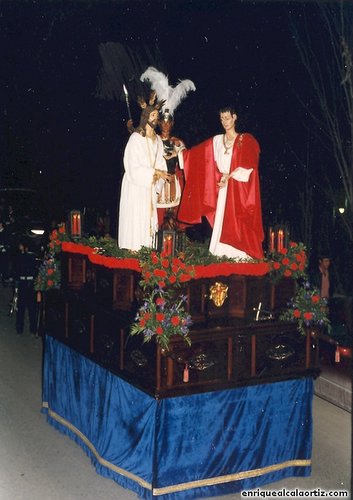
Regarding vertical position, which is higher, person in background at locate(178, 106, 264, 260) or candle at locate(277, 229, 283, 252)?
person in background at locate(178, 106, 264, 260)

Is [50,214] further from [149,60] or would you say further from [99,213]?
[149,60]

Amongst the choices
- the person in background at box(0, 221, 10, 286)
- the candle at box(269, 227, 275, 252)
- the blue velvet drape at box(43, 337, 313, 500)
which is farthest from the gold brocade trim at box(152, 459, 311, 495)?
the person in background at box(0, 221, 10, 286)

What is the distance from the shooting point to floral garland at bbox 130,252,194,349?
14.4 feet

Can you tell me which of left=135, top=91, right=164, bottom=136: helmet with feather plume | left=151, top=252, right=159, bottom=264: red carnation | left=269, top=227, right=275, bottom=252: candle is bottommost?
left=151, top=252, right=159, bottom=264: red carnation

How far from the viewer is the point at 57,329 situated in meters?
6.53

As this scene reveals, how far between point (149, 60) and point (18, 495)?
5.12 meters

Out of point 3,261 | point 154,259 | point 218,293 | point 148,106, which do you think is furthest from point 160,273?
point 3,261

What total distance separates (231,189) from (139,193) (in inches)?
35.5

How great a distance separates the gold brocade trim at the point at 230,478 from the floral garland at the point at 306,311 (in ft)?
4.07

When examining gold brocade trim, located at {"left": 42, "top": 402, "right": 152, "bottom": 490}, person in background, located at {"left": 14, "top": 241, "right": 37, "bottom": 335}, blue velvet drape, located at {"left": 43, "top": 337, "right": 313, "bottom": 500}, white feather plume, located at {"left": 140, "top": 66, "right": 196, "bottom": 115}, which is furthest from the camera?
person in background, located at {"left": 14, "top": 241, "right": 37, "bottom": 335}

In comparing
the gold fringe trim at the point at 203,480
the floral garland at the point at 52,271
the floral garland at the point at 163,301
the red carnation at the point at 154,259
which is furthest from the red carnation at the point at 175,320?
the floral garland at the point at 52,271

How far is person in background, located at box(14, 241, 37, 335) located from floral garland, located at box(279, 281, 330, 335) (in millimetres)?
6191

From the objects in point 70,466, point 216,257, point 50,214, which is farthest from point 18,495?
point 50,214

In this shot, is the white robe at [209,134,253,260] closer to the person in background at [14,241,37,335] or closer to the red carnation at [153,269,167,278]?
the red carnation at [153,269,167,278]
